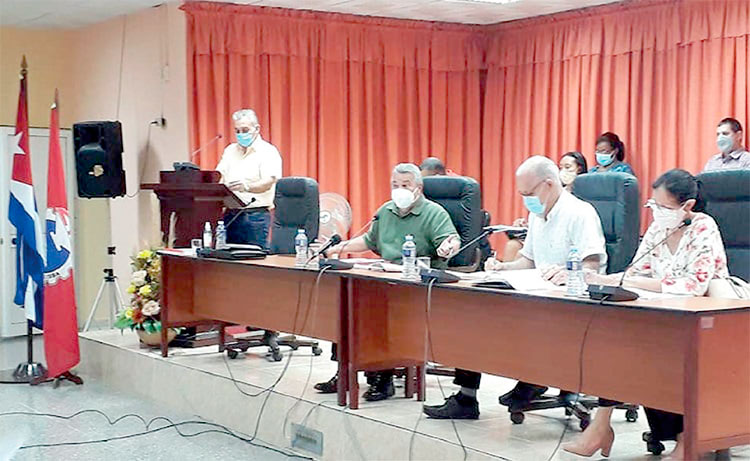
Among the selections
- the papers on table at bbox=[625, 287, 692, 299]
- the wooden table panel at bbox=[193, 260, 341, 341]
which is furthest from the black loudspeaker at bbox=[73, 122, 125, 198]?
the papers on table at bbox=[625, 287, 692, 299]

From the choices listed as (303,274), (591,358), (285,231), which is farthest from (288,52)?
(591,358)

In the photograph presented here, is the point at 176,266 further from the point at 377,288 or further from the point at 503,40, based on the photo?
the point at 503,40

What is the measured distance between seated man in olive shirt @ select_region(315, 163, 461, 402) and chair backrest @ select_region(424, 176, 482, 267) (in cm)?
18

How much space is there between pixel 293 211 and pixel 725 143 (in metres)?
2.85

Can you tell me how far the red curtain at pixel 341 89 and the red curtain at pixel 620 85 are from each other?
325 mm

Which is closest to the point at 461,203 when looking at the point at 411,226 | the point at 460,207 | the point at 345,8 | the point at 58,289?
the point at 460,207

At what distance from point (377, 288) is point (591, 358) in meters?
1.15

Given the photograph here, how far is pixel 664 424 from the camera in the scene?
140 inches

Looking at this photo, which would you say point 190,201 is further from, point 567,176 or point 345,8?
point 567,176

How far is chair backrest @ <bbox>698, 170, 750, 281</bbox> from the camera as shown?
160 inches

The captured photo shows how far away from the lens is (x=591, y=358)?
3479 mm

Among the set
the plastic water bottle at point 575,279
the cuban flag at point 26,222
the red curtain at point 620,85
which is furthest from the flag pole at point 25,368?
the red curtain at point 620,85

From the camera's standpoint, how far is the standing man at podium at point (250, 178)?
6.59 metres

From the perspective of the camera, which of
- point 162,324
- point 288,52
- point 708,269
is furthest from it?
point 288,52
